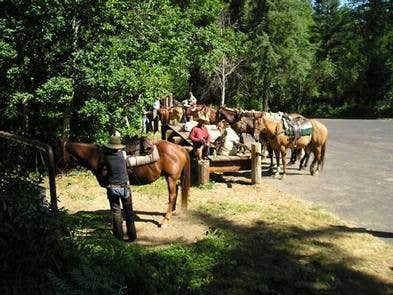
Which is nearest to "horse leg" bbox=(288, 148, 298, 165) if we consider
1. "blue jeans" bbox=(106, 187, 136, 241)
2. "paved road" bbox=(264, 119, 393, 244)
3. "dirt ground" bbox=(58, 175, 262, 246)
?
"paved road" bbox=(264, 119, 393, 244)

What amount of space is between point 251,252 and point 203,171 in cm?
476

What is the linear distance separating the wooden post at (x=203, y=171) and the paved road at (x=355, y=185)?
2.07 metres

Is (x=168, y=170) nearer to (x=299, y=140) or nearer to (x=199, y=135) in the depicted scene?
(x=199, y=135)

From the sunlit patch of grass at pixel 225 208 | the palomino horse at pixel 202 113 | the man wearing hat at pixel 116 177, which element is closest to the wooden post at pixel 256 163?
the sunlit patch of grass at pixel 225 208

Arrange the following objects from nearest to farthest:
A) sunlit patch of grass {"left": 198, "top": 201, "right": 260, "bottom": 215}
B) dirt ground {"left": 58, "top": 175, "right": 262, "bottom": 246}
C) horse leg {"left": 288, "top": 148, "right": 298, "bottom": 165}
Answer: dirt ground {"left": 58, "top": 175, "right": 262, "bottom": 246} < sunlit patch of grass {"left": 198, "top": 201, "right": 260, "bottom": 215} < horse leg {"left": 288, "top": 148, "right": 298, "bottom": 165}

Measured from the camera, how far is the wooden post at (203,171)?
12.6 metres

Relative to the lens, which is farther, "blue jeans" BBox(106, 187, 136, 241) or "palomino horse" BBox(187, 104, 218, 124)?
"palomino horse" BBox(187, 104, 218, 124)

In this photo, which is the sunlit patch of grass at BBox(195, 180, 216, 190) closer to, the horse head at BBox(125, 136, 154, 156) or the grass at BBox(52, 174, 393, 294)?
the grass at BBox(52, 174, 393, 294)

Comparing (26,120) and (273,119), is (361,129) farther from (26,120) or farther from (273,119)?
(26,120)

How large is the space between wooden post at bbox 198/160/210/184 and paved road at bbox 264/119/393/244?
2.07m

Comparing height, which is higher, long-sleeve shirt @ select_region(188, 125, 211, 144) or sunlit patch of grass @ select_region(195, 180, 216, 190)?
long-sleeve shirt @ select_region(188, 125, 211, 144)

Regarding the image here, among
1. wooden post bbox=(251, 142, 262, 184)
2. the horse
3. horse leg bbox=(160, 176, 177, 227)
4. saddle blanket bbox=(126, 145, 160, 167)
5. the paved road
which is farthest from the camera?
the horse

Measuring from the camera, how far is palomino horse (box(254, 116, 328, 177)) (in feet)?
46.5

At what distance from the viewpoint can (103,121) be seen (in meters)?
12.5
